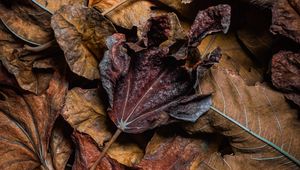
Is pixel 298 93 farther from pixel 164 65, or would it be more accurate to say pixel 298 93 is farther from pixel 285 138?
pixel 164 65

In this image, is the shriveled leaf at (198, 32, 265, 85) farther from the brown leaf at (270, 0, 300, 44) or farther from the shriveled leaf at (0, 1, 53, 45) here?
the shriveled leaf at (0, 1, 53, 45)

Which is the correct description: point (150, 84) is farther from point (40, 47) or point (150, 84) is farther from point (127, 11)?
point (40, 47)

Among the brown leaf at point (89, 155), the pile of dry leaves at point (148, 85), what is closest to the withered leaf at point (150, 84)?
the pile of dry leaves at point (148, 85)

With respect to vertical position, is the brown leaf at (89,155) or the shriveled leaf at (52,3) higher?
the shriveled leaf at (52,3)

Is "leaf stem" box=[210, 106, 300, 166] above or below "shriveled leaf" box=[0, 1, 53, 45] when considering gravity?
below

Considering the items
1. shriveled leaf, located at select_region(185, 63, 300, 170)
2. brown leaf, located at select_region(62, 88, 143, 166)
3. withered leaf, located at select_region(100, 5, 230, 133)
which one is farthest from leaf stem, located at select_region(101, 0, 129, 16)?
shriveled leaf, located at select_region(185, 63, 300, 170)

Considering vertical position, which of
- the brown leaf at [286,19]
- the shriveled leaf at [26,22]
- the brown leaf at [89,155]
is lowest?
the brown leaf at [89,155]

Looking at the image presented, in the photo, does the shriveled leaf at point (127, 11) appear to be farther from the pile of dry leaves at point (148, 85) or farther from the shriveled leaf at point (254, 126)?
the shriveled leaf at point (254, 126)
